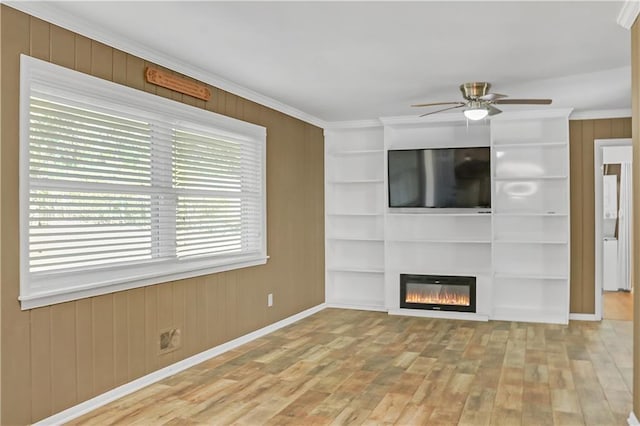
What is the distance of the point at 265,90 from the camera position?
5.15m

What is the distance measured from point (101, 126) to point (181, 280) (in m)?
1.40

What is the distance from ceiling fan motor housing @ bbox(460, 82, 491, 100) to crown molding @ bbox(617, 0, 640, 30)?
5.29 feet

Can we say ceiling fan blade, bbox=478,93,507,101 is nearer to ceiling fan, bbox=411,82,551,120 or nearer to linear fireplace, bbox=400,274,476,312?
ceiling fan, bbox=411,82,551,120

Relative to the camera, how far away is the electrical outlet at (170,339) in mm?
4113

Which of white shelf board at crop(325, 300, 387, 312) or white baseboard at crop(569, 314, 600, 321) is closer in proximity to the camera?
white baseboard at crop(569, 314, 600, 321)

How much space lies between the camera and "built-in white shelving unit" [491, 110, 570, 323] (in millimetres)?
6273

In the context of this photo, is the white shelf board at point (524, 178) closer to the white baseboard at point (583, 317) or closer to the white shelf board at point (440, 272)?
the white shelf board at point (440, 272)

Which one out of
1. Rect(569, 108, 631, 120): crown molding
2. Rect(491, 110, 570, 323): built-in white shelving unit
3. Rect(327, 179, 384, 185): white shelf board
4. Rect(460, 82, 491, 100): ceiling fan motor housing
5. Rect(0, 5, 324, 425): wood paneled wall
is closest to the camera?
Rect(0, 5, 324, 425): wood paneled wall

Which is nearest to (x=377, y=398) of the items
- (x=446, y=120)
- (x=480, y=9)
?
(x=480, y=9)

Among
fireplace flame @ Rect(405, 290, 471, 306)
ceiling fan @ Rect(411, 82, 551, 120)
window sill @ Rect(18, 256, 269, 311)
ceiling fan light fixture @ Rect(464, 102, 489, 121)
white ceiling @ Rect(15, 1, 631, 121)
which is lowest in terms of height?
fireplace flame @ Rect(405, 290, 471, 306)

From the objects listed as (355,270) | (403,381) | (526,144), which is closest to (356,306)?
(355,270)

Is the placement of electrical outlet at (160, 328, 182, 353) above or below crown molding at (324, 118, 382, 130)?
below

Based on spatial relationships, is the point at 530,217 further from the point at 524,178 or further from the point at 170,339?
the point at 170,339

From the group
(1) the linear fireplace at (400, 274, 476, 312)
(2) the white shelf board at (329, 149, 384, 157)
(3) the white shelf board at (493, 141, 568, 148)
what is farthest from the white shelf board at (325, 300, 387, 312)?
(3) the white shelf board at (493, 141, 568, 148)
